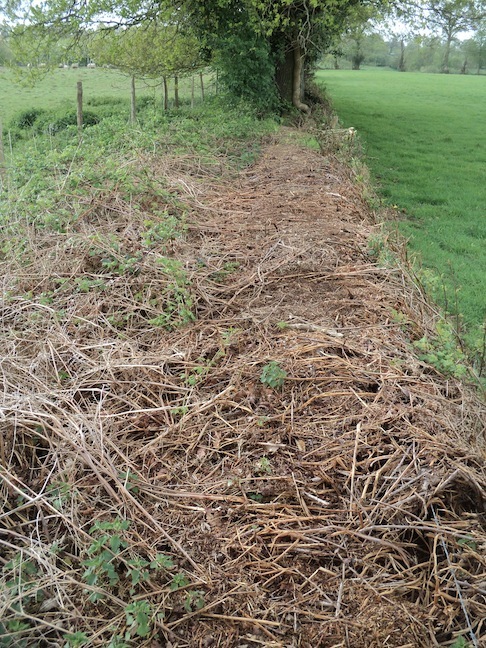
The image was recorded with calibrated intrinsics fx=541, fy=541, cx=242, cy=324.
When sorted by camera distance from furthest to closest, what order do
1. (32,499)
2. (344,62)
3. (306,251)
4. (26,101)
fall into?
(344,62)
(26,101)
(306,251)
(32,499)

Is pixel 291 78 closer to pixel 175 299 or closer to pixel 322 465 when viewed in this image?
pixel 175 299

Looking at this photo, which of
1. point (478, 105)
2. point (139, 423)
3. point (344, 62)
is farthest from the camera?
point (344, 62)

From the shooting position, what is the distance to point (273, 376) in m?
3.01

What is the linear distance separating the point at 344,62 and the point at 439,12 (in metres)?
50.0

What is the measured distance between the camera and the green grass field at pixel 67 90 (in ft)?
80.7

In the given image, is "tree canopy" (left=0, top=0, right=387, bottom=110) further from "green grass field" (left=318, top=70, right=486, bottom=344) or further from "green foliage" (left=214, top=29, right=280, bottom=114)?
"green grass field" (left=318, top=70, right=486, bottom=344)

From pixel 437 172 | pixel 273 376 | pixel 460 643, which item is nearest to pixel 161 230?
pixel 273 376

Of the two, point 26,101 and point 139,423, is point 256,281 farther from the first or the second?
point 26,101

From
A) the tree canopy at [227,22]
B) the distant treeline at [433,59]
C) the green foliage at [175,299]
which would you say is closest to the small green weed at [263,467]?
the green foliage at [175,299]

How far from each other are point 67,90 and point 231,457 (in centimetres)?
3308

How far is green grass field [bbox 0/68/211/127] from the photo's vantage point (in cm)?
2459

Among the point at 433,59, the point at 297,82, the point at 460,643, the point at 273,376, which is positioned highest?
the point at 433,59

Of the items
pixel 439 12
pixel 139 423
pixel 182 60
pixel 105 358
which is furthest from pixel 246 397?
pixel 439 12

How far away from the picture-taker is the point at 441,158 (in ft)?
47.5
